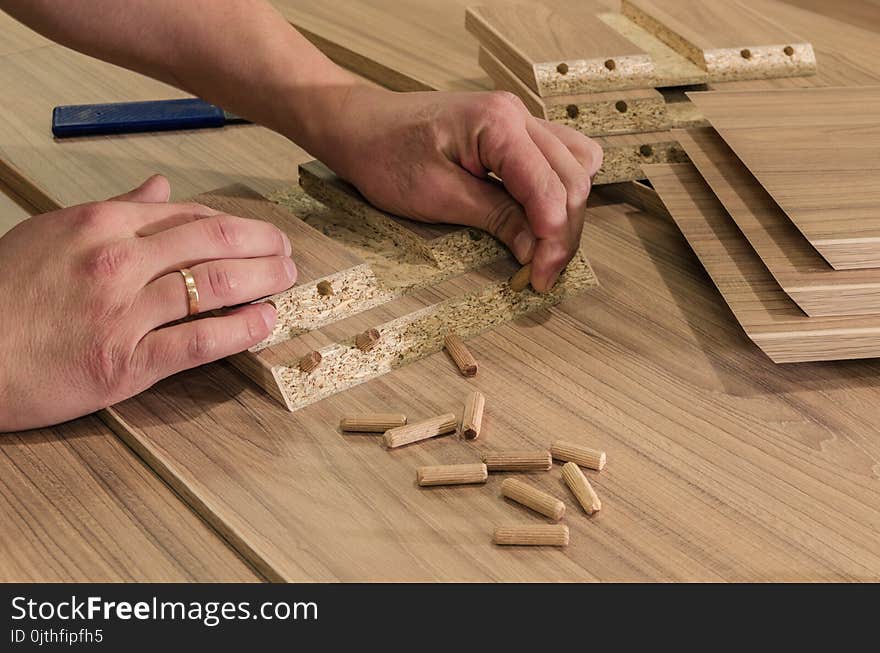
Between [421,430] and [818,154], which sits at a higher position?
[818,154]

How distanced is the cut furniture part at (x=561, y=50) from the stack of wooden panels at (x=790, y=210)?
155 mm

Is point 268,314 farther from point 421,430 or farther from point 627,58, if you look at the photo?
point 627,58

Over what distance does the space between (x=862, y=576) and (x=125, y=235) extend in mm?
778

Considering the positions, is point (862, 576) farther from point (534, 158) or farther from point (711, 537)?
point (534, 158)

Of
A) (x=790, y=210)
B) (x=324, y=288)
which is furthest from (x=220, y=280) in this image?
(x=790, y=210)

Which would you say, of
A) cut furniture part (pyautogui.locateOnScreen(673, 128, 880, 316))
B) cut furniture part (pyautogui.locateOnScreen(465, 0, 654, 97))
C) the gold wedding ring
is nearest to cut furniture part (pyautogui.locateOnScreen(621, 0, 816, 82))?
cut furniture part (pyautogui.locateOnScreen(465, 0, 654, 97))

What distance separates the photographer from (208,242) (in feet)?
3.43

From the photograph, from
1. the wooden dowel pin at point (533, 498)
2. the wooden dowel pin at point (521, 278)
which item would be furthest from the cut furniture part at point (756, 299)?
the wooden dowel pin at point (533, 498)

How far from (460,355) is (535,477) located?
0.19 metres

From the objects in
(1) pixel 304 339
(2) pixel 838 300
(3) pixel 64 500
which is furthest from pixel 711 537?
(3) pixel 64 500

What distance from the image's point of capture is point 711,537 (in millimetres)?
890

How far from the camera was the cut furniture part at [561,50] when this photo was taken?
143 centimetres

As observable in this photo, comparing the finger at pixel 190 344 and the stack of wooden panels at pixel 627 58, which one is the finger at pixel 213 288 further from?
the stack of wooden panels at pixel 627 58

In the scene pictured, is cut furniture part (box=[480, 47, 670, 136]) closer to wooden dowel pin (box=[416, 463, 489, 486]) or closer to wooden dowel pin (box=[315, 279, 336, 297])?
wooden dowel pin (box=[315, 279, 336, 297])
